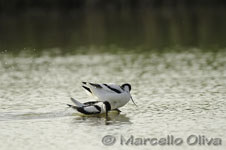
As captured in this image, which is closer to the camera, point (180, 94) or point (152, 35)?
point (180, 94)

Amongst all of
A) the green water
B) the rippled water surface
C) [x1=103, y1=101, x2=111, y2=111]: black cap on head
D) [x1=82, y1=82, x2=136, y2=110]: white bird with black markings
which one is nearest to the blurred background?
the green water

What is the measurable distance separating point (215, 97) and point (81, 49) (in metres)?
10.8

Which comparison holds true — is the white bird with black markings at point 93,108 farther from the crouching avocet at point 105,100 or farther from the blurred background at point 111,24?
the blurred background at point 111,24

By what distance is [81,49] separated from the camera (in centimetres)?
2255

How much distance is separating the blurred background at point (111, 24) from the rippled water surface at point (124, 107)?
3.31 m

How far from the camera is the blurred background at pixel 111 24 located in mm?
23922

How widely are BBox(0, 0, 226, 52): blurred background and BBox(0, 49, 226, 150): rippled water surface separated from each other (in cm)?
331

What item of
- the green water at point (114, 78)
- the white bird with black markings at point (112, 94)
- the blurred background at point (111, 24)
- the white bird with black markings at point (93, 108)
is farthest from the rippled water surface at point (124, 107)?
the blurred background at point (111, 24)

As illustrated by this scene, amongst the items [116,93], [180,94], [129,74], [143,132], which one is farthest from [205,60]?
[143,132]

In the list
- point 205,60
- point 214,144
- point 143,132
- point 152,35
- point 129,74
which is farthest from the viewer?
point 152,35

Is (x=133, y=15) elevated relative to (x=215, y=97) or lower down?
elevated

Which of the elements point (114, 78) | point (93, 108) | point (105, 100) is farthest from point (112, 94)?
point (114, 78)

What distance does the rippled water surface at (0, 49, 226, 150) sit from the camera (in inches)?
379

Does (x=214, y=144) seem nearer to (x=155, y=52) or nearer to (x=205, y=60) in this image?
(x=205, y=60)
